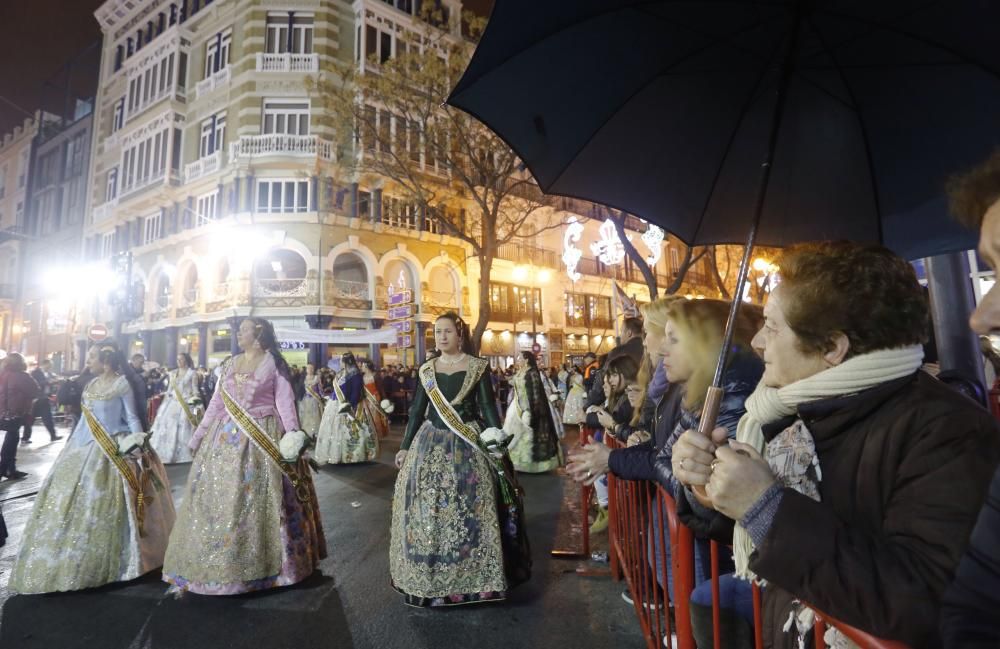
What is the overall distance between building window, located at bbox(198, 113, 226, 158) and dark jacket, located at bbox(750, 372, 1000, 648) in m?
27.3

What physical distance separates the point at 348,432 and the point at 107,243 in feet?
90.4

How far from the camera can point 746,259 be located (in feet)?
4.93

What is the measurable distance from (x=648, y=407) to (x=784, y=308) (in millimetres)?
2808

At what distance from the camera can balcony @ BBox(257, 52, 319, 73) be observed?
22594 mm

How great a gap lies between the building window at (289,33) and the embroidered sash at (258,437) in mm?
23561

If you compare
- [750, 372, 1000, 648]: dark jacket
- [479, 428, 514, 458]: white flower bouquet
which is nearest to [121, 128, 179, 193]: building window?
Answer: [479, 428, 514, 458]: white flower bouquet

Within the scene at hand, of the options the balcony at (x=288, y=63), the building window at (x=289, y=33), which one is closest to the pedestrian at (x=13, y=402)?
the balcony at (x=288, y=63)

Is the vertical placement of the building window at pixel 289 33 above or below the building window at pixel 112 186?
above

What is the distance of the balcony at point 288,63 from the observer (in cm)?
2259

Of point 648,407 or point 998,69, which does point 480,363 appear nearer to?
point 648,407

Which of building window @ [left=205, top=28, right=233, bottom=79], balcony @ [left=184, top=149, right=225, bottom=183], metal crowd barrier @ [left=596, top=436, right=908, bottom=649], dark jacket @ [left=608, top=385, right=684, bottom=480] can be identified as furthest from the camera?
building window @ [left=205, top=28, right=233, bottom=79]

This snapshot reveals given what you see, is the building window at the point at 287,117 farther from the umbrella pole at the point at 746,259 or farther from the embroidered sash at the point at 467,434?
the umbrella pole at the point at 746,259

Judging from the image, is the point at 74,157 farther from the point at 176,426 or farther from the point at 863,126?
the point at 863,126

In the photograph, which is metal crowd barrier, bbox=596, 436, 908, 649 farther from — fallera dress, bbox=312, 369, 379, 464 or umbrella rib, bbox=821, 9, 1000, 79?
fallera dress, bbox=312, 369, 379, 464
